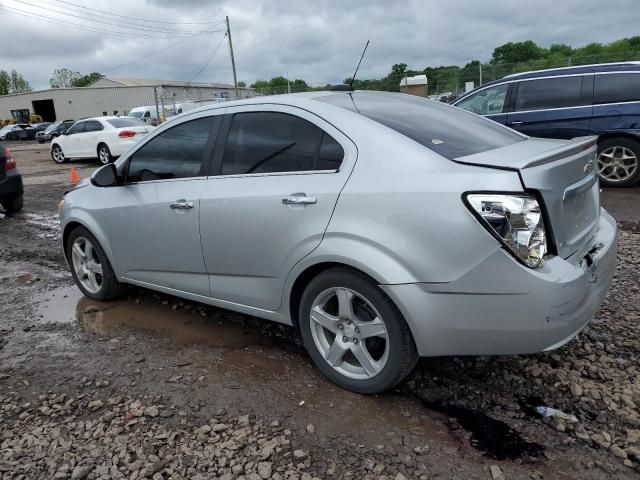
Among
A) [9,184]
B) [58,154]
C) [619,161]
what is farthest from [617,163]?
[58,154]

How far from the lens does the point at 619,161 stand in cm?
793

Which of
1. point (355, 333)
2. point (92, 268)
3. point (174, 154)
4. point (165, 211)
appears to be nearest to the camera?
point (355, 333)

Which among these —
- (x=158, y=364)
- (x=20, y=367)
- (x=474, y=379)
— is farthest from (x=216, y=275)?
(x=474, y=379)

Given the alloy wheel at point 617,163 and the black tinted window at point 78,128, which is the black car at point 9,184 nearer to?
the black tinted window at point 78,128

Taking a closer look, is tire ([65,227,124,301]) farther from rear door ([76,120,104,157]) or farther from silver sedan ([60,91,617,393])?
rear door ([76,120,104,157])

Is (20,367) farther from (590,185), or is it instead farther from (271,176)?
(590,185)

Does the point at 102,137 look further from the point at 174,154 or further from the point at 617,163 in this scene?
the point at 617,163

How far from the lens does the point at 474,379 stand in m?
3.05

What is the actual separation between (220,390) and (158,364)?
61 centimetres

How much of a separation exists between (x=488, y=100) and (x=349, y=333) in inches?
285

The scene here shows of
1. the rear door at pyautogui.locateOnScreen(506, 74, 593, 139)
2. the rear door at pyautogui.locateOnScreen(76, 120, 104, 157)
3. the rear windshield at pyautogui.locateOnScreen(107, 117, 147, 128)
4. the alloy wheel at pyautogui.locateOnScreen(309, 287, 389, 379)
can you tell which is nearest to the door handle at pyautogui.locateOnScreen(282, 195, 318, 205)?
the alloy wheel at pyautogui.locateOnScreen(309, 287, 389, 379)

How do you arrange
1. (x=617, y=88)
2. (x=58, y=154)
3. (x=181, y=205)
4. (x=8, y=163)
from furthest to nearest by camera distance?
(x=58, y=154)
(x=8, y=163)
(x=617, y=88)
(x=181, y=205)

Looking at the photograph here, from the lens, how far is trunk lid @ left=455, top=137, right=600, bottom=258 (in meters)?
2.45

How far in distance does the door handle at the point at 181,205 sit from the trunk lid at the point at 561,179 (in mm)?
1802
